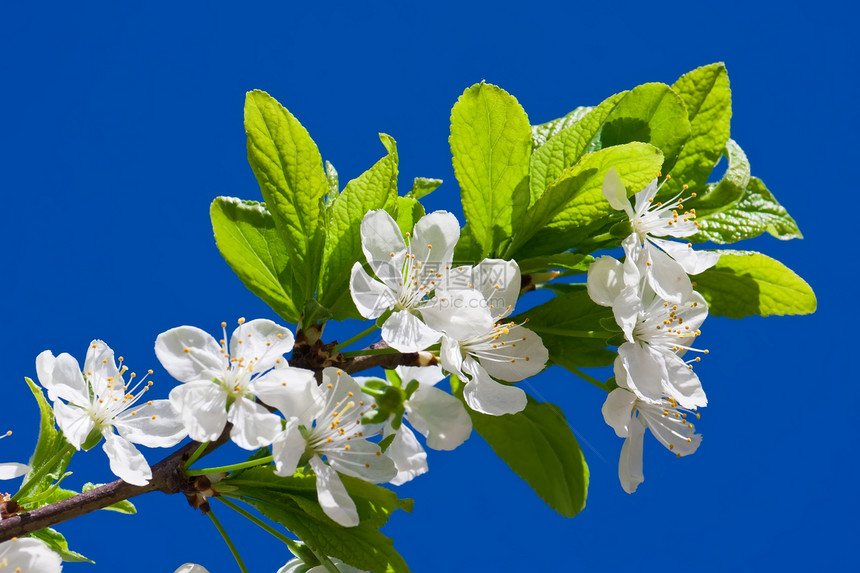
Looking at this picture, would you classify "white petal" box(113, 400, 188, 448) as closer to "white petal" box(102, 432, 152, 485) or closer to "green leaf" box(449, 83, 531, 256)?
"white petal" box(102, 432, 152, 485)

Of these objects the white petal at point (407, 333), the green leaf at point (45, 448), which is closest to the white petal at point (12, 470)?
the green leaf at point (45, 448)

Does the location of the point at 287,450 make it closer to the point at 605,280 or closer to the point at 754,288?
the point at 605,280

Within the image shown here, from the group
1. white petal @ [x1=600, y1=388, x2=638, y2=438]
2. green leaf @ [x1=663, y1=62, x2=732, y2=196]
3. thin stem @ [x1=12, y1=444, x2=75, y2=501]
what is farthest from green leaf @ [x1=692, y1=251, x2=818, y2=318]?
thin stem @ [x1=12, y1=444, x2=75, y2=501]

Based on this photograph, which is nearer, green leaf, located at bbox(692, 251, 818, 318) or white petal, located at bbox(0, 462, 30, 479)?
white petal, located at bbox(0, 462, 30, 479)

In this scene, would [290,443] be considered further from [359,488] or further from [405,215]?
[405,215]

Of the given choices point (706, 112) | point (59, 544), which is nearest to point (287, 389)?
point (59, 544)

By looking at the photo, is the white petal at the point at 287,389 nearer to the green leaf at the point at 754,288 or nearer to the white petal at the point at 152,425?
the white petal at the point at 152,425
